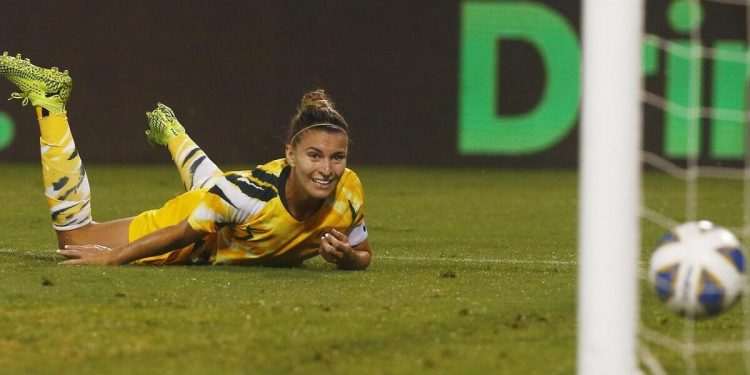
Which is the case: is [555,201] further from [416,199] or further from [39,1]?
[39,1]

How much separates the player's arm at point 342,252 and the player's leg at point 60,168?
136 cm

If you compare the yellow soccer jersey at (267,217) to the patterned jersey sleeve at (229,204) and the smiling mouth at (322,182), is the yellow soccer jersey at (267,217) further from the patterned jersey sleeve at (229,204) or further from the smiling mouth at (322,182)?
the smiling mouth at (322,182)

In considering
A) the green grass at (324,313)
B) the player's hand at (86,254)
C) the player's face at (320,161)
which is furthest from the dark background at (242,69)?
the player's face at (320,161)

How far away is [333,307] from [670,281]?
4.64ft

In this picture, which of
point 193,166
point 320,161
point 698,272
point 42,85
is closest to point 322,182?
point 320,161

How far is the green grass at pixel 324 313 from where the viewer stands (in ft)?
13.2

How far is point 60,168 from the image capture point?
677 cm

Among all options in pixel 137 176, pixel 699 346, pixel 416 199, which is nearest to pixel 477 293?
pixel 699 346

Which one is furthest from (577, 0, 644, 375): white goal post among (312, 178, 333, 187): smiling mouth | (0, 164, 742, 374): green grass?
(312, 178, 333, 187): smiling mouth

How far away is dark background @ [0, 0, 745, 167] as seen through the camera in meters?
13.8

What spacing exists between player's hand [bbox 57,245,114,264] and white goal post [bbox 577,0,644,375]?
3289 millimetres

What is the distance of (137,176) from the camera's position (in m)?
13.0

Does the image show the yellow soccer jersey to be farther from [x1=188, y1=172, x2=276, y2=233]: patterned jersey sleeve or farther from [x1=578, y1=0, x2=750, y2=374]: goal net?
[x1=578, y1=0, x2=750, y2=374]: goal net

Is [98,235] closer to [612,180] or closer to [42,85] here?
[42,85]
